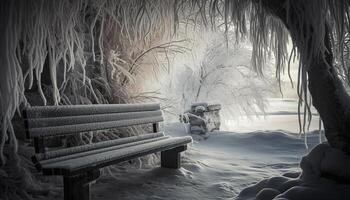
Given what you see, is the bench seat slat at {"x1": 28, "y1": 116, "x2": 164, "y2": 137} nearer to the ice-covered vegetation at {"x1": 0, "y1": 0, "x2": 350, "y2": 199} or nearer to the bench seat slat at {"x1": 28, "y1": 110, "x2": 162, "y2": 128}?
the bench seat slat at {"x1": 28, "y1": 110, "x2": 162, "y2": 128}

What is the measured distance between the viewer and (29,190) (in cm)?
332

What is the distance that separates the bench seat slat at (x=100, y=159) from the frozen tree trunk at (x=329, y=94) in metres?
1.71

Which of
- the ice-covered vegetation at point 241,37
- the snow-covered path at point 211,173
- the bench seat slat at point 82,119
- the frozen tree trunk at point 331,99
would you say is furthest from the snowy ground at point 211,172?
the frozen tree trunk at point 331,99

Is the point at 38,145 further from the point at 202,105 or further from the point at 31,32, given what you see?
the point at 202,105

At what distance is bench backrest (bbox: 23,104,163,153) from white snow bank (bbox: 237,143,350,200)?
1.76m

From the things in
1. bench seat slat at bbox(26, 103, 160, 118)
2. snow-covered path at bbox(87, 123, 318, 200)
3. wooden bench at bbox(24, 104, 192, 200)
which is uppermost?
bench seat slat at bbox(26, 103, 160, 118)

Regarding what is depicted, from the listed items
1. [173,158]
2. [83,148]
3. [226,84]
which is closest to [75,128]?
[83,148]

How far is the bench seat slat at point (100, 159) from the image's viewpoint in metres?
2.50

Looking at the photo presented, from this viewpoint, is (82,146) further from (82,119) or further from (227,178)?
(227,178)

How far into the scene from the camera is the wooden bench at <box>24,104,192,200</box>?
8.89 ft

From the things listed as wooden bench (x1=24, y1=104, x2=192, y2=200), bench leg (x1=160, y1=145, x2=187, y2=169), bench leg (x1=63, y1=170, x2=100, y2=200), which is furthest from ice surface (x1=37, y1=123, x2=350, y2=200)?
bench leg (x1=63, y1=170, x2=100, y2=200)

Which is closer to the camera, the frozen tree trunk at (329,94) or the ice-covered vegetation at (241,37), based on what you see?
the ice-covered vegetation at (241,37)

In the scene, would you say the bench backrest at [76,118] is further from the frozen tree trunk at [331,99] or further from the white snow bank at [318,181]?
the frozen tree trunk at [331,99]

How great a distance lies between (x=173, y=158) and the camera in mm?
4547
